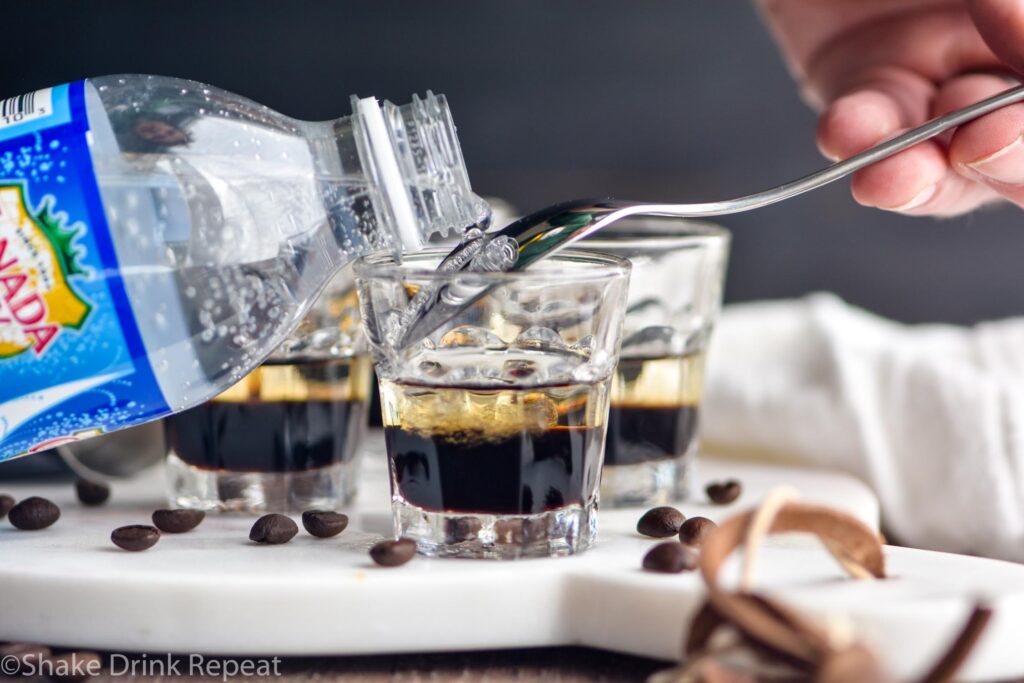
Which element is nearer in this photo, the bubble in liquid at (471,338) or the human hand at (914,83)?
the bubble in liquid at (471,338)

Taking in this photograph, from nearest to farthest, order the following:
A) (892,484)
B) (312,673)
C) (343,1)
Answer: (312,673)
(892,484)
(343,1)

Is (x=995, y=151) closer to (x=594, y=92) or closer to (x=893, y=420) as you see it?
(x=893, y=420)

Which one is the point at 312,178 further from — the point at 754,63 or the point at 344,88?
the point at 754,63

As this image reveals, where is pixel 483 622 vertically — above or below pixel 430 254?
below

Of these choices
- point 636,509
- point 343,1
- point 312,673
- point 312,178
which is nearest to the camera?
point 312,673

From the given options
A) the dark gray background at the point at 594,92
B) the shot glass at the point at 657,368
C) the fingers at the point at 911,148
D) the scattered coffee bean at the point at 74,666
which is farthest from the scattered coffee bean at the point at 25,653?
the dark gray background at the point at 594,92

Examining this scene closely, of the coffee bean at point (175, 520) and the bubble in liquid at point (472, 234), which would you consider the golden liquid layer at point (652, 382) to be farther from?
the coffee bean at point (175, 520)

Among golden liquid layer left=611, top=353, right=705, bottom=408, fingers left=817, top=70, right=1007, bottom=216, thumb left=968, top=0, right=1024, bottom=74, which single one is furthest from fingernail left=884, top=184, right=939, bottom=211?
golden liquid layer left=611, top=353, right=705, bottom=408

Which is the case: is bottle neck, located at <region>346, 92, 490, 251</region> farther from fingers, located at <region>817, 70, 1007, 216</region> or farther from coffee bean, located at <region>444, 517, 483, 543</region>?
fingers, located at <region>817, 70, 1007, 216</region>

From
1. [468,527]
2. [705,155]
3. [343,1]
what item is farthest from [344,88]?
[468,527]
